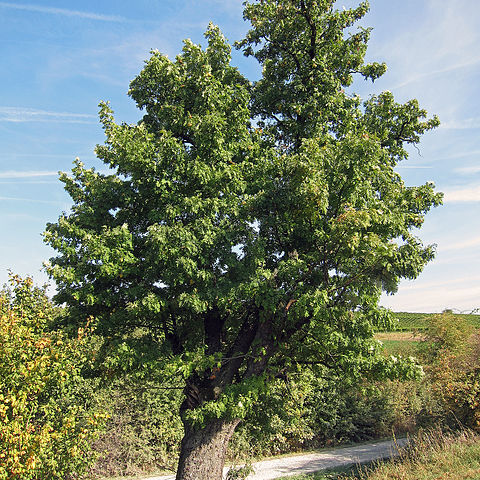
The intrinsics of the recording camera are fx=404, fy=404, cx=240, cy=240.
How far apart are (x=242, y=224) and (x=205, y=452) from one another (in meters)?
5.70

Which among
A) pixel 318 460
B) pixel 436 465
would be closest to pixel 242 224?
pixel 436 465

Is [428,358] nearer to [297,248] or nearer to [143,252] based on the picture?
[297,248]

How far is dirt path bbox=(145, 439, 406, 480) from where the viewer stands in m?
14.6

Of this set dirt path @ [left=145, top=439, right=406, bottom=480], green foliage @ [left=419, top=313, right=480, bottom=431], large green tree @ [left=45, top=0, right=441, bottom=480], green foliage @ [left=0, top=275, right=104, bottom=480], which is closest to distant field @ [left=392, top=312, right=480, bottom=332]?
green foliage @ [left=419, top=313, right=480, bottom=431]

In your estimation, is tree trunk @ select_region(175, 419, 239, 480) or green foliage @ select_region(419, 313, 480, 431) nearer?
tree trunk @ select_region(175, 419, 239, 480)

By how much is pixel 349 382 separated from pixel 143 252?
569 centimetres

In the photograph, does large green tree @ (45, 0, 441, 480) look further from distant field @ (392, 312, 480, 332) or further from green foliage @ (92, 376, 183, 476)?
distant field @ (392, 312, 480, 332)

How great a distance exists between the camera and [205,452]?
996cm

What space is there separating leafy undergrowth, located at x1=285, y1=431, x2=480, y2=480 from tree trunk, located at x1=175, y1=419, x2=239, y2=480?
3994 millimetres

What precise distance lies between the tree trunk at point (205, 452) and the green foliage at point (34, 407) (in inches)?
97.5

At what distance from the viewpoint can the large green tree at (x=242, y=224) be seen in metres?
8.83

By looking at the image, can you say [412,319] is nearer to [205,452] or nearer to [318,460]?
[318,460]

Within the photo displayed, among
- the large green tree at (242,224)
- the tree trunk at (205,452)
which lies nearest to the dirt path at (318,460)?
the tree trunk at (205,452)

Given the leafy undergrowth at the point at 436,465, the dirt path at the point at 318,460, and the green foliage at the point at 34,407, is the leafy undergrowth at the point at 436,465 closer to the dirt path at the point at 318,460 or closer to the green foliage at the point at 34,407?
the dirt path at the point at 318,460
